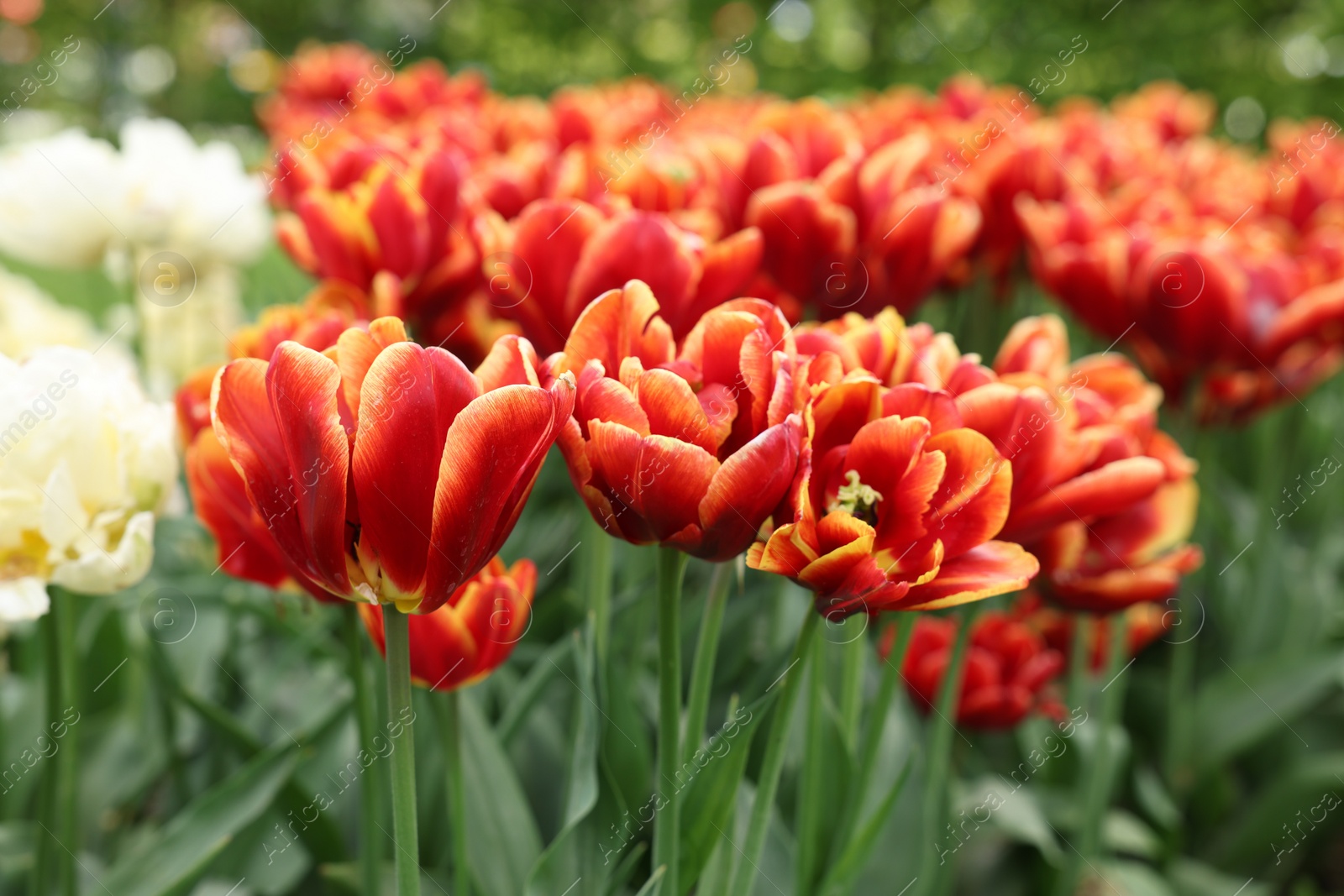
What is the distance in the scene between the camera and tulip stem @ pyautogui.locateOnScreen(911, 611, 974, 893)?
1.21m

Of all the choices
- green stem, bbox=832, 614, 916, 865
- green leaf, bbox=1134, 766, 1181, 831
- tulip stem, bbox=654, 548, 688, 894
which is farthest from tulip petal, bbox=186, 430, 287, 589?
green leaf, bbox=1134, 766, 1181, 831

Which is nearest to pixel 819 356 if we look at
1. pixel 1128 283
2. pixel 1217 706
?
pixel 1128 283

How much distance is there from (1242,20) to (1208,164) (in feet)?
15.3

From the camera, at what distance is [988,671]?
1.57m

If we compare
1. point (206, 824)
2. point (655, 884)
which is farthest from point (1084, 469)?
point (206, 824)

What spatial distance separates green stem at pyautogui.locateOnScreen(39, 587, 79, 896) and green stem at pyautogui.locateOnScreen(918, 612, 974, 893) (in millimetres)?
893

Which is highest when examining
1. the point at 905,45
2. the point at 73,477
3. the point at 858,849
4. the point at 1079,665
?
the point at 905,45

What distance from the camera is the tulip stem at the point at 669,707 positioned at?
80cm

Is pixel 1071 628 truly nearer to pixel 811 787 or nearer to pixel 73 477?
pixel 811 787

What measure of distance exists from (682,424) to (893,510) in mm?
158

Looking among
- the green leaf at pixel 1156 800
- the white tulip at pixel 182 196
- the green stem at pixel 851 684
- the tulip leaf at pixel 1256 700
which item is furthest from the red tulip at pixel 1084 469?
the white tulip at pixel 182 196

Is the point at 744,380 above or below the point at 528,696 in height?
above

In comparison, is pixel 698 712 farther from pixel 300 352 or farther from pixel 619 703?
pixel 300 352

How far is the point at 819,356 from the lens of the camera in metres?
0.77
